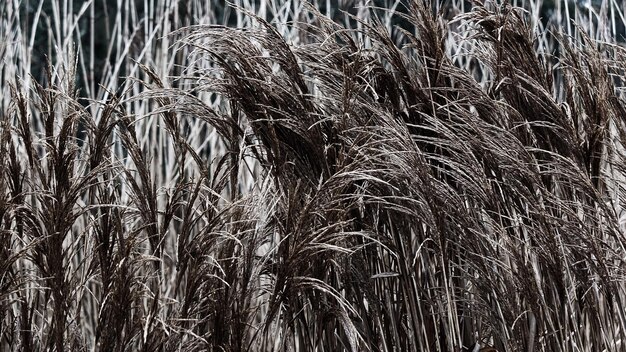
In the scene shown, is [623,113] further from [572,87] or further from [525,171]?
[525,171]

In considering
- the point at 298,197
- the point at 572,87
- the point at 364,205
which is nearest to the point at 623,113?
the point at 572,87

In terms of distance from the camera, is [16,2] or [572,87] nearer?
[572,87]

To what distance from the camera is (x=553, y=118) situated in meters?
2.04

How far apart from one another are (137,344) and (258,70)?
0.74 m

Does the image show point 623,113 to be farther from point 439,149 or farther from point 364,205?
point 364,205

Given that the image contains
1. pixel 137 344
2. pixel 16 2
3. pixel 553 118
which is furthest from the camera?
pixel 16 2

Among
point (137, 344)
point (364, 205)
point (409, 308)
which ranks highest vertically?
point (364, 205)

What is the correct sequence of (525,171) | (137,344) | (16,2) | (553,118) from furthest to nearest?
(16,2)
(137,344)
(553,118)
(525,171)

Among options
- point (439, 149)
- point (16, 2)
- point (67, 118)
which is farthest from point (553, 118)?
point (16, 2)

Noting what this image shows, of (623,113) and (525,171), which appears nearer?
(525,171)

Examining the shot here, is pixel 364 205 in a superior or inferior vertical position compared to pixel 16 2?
inferior

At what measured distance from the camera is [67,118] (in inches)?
76.2

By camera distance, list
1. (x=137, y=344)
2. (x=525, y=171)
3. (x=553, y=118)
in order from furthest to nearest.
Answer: (x=137, y=344) < (x=553, y=118) < (x=525, y=171)

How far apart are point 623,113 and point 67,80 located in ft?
4.03
